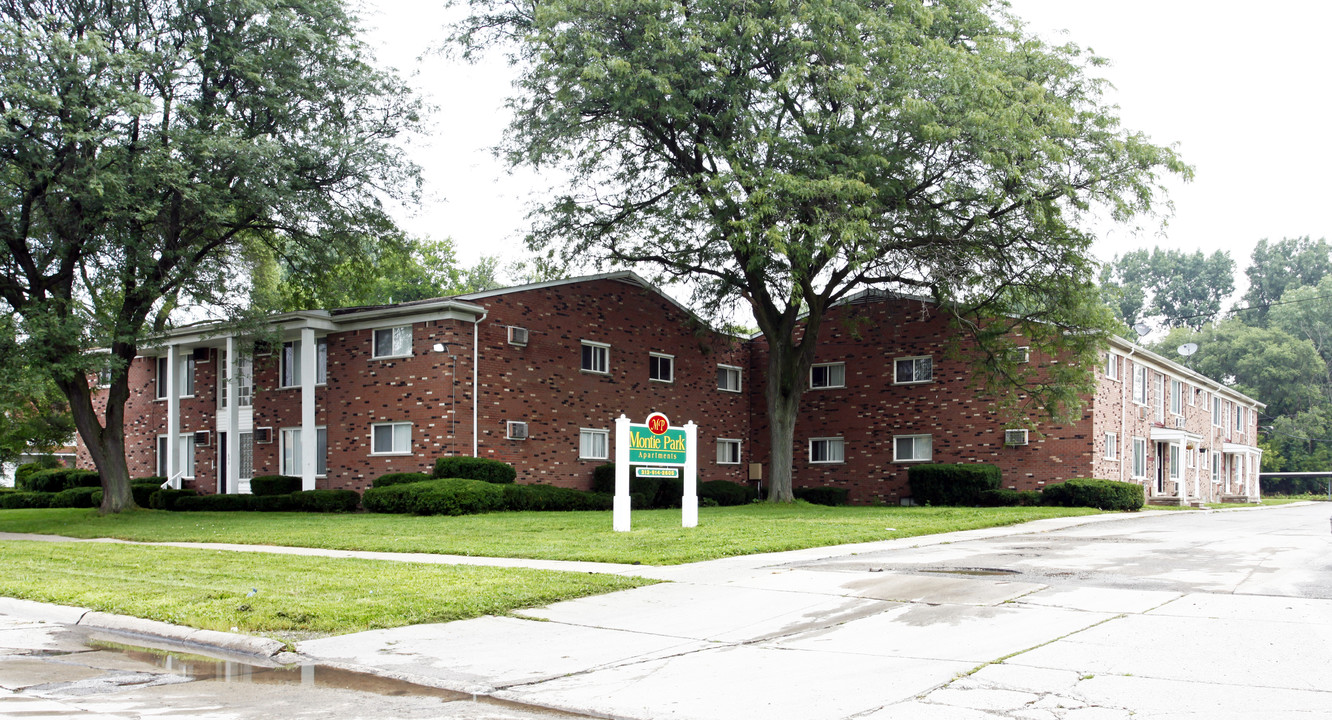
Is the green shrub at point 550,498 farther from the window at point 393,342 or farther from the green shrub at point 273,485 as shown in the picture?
the green shrub at point 273,485

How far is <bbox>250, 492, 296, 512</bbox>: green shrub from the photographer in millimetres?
28422

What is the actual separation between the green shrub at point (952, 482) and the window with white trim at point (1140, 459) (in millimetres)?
6956

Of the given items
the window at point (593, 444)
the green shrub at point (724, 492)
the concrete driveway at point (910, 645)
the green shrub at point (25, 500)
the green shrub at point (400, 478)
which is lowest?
the green shrub at point (25, 500)

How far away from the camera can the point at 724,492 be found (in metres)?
34.2

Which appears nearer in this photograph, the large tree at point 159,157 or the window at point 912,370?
the large tree at point 159,157

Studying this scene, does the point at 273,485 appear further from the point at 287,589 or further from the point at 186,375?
the point at 287,589

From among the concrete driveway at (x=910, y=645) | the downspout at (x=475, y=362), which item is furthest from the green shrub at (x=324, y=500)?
the concrete driveway at (x=910, y=645)

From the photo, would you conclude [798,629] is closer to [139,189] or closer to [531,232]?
[139,189]

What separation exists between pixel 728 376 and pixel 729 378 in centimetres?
9

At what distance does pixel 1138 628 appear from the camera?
880cm

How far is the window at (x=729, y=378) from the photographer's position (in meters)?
38.6

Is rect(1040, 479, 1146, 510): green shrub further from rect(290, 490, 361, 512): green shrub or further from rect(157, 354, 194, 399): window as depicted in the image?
rect(157, 354, 194, 399): window

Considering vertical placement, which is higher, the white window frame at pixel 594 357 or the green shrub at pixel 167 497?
the white window frame at pixel 594 357

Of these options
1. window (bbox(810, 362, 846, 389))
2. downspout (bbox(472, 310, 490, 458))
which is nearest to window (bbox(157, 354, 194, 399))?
downspout (bbox(472, 310, 490, 458))
